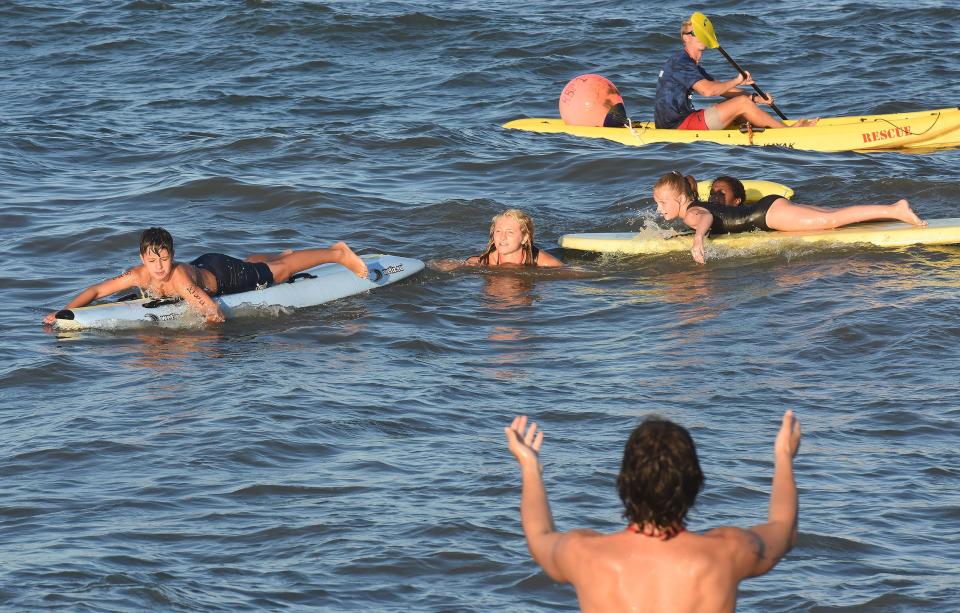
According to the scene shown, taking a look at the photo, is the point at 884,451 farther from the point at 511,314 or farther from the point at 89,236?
the point at 89,236

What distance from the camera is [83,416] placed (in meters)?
7.11

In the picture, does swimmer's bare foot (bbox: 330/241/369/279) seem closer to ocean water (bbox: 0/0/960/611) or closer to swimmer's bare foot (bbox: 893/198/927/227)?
ocean water (bbox: 0/0/960/611)

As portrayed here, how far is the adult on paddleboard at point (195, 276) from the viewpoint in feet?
27.9

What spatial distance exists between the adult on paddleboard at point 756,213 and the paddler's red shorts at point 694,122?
12.0ft

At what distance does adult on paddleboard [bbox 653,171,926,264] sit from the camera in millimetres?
9867

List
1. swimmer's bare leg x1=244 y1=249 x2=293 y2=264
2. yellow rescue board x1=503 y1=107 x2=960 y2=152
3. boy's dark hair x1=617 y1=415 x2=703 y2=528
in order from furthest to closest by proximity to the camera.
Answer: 1. yellow rescue board x1=503 y1=107 x2=960 y2=152
2. swimmer's bare leg x1=244 y1=249 x2=293 y2=264
3. boy's dark hair x1=617 y1=415 x2=703 y2=528

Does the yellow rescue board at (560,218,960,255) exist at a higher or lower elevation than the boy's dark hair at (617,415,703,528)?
lower

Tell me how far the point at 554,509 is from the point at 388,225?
21.1ft

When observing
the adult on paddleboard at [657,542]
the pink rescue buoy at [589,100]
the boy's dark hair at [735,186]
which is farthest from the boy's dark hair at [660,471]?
the pink rescue buoy at [589,100]

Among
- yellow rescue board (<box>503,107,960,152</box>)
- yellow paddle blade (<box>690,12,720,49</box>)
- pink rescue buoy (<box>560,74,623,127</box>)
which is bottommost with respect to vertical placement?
yellow rescue board (<box>503,107,960,152</box>)

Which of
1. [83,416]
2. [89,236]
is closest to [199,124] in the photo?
[89,236]

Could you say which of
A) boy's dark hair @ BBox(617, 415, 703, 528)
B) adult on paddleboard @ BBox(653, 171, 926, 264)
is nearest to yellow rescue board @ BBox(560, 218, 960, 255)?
adult on paddleboard @ BBox(653, 171, 926, 264)

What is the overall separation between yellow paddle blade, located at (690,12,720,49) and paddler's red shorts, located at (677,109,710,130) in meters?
0.83

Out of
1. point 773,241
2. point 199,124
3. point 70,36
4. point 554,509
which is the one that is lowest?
point 554,509
